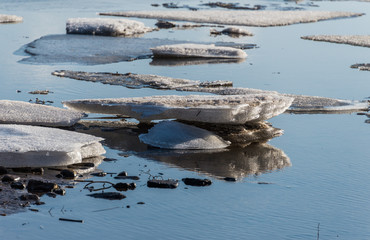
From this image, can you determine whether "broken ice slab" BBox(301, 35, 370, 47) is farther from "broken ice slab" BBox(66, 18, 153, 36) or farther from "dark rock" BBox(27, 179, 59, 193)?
"dark rock" BBox(27, 179, 59, 193)

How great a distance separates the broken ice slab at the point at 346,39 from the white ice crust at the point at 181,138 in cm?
961

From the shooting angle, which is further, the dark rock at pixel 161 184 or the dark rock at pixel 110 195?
the dark rock at pixel 161 184

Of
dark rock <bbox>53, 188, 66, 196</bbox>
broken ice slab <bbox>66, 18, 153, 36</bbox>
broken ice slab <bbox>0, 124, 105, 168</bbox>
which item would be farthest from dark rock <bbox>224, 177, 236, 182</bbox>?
broken ice slab <bbox>66, 18, 153, 36</bbox>

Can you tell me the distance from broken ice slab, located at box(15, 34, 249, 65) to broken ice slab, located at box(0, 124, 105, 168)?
251 inches

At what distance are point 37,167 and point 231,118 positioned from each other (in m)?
2.28

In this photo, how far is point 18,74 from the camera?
39.4 ft

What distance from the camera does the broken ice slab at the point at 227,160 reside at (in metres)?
7.11

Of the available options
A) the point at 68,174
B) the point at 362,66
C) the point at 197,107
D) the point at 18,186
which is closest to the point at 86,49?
the point at 362,66

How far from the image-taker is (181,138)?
25.5ft

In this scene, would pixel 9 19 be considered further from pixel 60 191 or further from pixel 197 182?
pixel 60 191

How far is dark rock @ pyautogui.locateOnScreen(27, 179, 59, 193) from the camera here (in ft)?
20.0

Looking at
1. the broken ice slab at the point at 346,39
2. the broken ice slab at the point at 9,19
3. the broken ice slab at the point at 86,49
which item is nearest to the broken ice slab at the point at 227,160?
the broken ice slab at the point at 86,49

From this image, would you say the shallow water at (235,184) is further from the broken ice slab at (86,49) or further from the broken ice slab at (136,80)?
the broken ice slab at (86,49)

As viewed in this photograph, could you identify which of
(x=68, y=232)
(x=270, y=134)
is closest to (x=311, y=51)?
(x=270, y=134)
